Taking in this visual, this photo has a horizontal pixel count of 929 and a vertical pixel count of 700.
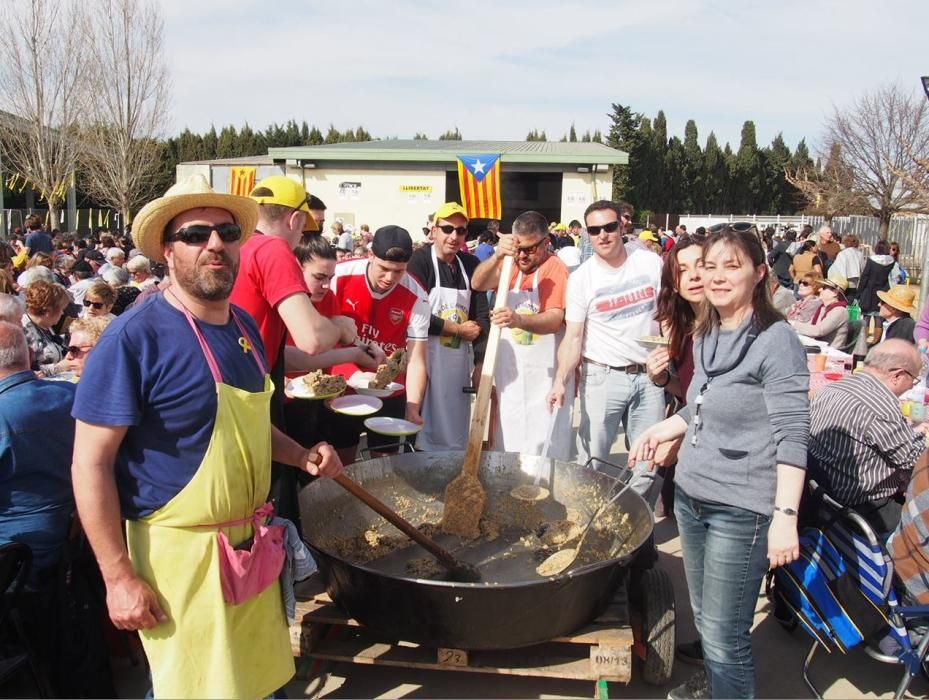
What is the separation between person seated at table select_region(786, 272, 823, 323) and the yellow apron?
7.11 m

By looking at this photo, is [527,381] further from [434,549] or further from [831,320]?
[831,320]

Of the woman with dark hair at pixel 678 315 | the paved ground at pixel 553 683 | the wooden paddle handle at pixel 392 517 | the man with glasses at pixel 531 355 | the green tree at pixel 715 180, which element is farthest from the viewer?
the green tree at pixel 715 180

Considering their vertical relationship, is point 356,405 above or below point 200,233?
below

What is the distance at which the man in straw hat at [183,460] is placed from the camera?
73.5 inches

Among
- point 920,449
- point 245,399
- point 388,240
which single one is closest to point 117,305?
point 388,240

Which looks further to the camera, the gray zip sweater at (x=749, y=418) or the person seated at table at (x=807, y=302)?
the person seated at table at (x=807, y=302)

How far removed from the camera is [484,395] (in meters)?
4.14

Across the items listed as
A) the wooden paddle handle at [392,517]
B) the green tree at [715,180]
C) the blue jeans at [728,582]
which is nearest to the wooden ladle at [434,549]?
the wooden paddle handle at [392,517]

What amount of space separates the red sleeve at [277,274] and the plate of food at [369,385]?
1174 mm

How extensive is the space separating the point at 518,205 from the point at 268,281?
23.2 m

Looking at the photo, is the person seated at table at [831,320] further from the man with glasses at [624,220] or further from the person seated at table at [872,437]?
the person seated at table at [872,437]

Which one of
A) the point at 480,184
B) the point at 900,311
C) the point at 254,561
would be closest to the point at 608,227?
the point at 254,561

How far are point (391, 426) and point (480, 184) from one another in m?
5.47

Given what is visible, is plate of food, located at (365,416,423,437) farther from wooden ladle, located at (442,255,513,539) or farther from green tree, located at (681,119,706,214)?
green tree, located at (681,119,706,214)
